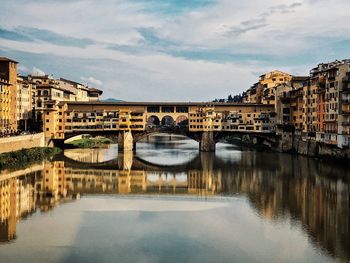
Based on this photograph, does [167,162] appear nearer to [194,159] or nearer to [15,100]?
[194,159]

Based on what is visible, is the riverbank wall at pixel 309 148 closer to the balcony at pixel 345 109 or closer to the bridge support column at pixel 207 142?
the balcony at pixel 345 109

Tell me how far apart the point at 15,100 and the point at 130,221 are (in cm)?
4183

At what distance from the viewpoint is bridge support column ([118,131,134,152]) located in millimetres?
62188

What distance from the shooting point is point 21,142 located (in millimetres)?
49312

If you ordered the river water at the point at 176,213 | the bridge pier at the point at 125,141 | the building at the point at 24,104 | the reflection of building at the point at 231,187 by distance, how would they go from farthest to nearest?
1. the building at the point at 24,104
2. the bridge pier at the point at 125,141
3. the reflection of building at the point at 231,187
4. the river water at the point at 176,213

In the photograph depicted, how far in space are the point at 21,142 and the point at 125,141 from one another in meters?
16.1

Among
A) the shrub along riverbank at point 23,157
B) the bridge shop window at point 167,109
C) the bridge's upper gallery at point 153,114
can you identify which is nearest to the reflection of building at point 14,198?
the shrub along riverbank at point 23,157

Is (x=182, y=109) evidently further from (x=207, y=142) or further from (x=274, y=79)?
(x=274, y=79)

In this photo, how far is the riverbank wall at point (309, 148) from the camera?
46.1 m

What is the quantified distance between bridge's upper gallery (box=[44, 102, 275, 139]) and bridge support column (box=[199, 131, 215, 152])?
71 cm

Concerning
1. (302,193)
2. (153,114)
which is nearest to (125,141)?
(153,114)

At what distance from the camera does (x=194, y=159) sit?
54.2 meters

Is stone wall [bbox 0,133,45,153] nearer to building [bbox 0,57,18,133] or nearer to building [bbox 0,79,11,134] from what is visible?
building [bbox 0,79,11,134]

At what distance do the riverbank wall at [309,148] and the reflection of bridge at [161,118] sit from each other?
317cm
